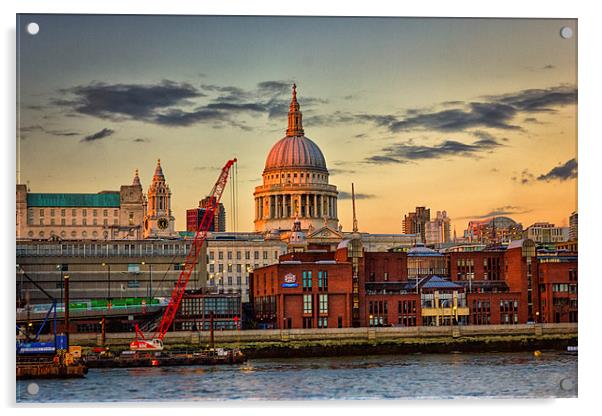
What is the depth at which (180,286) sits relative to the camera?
78.3 meters

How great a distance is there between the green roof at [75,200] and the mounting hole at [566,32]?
21.0m

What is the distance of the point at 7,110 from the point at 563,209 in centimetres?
1819

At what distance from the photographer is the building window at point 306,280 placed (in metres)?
69.7

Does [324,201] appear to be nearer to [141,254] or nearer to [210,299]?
[141,254]

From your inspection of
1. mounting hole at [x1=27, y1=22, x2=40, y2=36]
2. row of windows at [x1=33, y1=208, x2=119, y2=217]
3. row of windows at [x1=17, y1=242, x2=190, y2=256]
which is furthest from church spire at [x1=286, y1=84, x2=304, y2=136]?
row of windows at [x1=17, y1=242, x2=190, y2=256]

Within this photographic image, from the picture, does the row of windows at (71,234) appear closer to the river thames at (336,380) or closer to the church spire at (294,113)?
the church spire at (294,113)

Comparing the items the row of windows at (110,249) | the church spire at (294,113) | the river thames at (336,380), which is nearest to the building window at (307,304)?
the river thames at (336,380)

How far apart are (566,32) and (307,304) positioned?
27013mm

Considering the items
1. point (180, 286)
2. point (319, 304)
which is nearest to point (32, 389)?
point (319, 304)

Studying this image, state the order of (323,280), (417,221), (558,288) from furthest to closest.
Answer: (417,221), (323,280), (558,288)

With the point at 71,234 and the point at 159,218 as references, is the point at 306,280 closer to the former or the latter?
the point at 71,234

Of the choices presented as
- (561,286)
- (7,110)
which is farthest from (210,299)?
(7,110)

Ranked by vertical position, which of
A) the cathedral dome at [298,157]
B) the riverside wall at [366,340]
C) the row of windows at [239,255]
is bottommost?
the riverside wall at [366,340]

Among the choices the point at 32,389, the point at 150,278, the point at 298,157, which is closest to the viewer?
the point at 32,389
